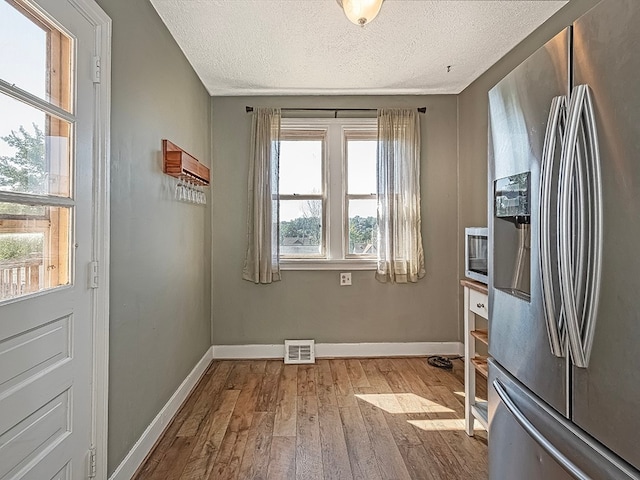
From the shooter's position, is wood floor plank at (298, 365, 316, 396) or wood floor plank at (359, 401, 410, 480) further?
wood floor plank at (298, 365, 316, 396)

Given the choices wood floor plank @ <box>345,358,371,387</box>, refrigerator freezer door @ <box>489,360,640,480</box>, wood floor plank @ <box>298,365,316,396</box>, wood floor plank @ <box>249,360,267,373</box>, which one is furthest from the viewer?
wood floor plank @ <box>249,360,267,373</box>

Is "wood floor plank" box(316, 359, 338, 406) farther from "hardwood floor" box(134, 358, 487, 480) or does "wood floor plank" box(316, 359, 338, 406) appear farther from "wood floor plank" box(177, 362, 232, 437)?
"wood floor plank" box(177, 362, 232, 437)

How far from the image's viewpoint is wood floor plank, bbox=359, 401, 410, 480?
1952 millimetres

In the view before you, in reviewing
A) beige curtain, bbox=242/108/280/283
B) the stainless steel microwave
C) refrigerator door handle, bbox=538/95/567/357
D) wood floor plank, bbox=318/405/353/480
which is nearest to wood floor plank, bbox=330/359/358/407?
wood floor plank, bbox=318/405/353/480

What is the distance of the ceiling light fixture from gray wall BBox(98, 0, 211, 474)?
1053 mm

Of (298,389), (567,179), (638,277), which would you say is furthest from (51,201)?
(298,389)

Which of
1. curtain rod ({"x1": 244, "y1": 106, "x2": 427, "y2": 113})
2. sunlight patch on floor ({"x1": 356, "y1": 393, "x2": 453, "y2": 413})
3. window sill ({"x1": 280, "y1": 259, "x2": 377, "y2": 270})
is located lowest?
sunlight patch on floor ({"x1": 356, "y1": 393, "x2": 453, "y2": 413})

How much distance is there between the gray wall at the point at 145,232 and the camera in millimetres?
1762

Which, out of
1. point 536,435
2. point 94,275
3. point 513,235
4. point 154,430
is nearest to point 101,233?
point 94,275

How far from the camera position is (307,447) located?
7.09 feet

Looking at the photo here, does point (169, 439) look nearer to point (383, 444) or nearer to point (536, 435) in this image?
point (383, 444)

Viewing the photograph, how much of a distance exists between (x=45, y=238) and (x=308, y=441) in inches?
67.4

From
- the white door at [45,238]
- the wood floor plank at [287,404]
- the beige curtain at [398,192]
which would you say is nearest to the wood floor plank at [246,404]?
the wood floor plank at [287,404]

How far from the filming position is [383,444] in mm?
2199
